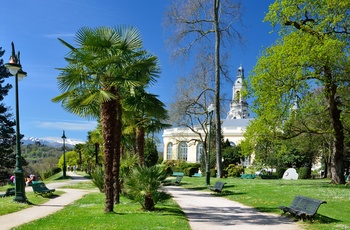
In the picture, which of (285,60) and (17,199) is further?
(285,60)

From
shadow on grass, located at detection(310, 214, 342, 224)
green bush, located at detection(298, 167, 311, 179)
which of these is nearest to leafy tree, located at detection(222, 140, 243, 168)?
green bush, located at detection(298, 167, 311, 179)

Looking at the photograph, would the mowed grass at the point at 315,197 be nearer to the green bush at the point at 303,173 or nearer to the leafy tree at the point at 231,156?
the green bush at the point at 303,173

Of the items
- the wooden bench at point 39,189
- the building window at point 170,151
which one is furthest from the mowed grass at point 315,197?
Result: the building window at point 170,151

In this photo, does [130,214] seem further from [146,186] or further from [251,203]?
[251,203]

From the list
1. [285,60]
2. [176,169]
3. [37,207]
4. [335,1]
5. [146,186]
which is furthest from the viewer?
[176,169]

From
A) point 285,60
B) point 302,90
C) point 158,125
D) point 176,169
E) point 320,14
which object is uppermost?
point 320,14

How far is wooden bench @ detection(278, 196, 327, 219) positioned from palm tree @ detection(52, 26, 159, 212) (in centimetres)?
567

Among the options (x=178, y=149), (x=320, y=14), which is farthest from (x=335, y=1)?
(x=178, y=149)

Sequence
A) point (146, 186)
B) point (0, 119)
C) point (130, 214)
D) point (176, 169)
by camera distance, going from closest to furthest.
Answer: point (130, 214) < point (146, 186) < point (0, 119) < point (176, 169)

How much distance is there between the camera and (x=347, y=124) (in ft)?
80.9

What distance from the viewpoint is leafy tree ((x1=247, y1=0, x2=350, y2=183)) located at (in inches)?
820

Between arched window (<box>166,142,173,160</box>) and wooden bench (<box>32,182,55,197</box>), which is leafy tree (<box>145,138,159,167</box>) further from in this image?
arched window (<box>166,142,173,160</box>)

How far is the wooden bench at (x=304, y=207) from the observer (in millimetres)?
10852

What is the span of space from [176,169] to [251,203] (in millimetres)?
40472
